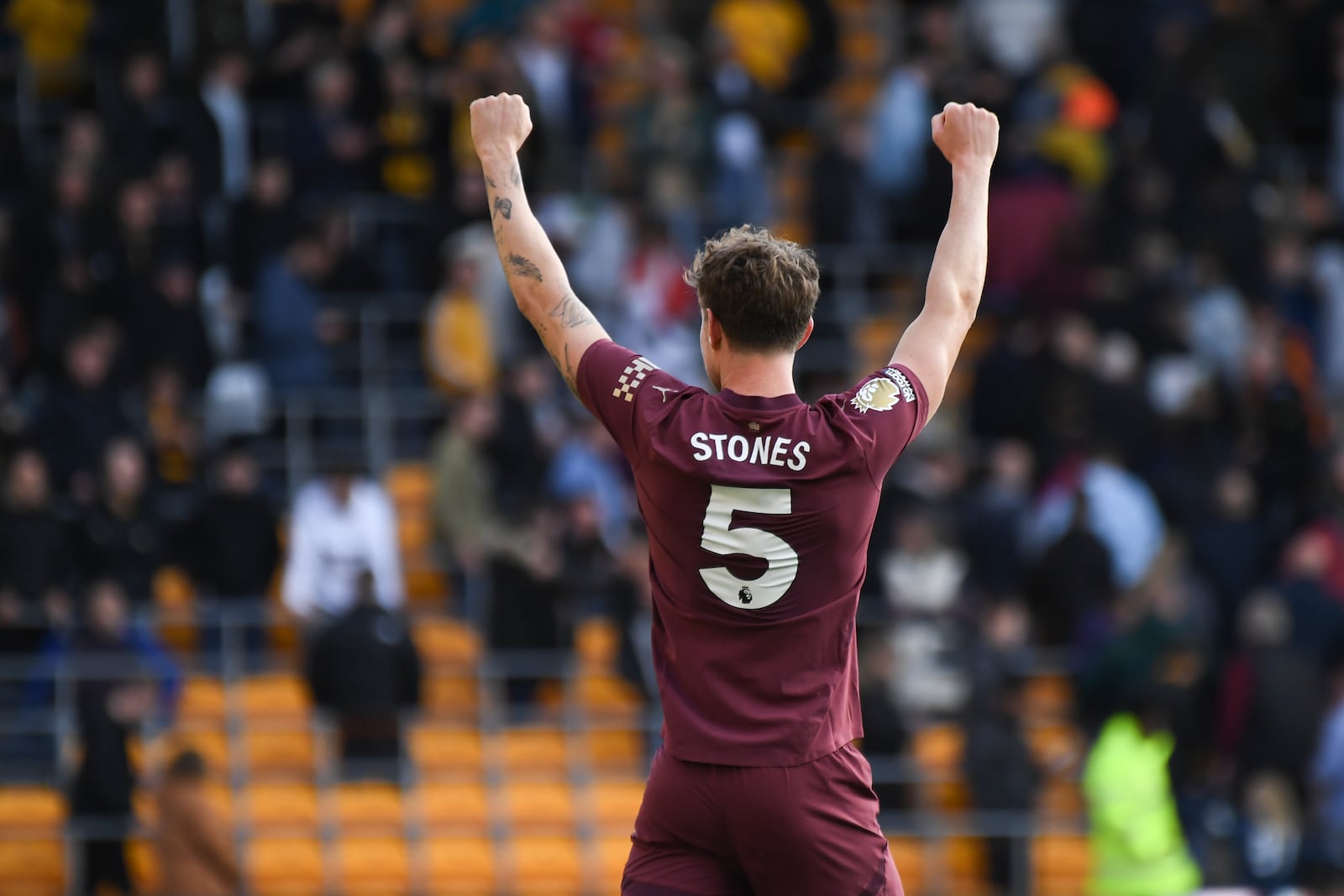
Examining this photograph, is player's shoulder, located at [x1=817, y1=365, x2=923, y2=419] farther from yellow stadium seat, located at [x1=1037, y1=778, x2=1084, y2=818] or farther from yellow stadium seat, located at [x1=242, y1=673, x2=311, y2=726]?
yellow stadium seat, located at [x1=242, y1=673, x2=311, y2=726]

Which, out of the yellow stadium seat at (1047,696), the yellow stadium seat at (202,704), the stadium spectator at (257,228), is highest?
the stadium spectator at (257,228)

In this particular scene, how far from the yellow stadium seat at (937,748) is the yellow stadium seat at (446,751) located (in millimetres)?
A: 2768

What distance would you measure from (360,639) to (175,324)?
307cm

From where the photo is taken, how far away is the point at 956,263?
3996 millimetres

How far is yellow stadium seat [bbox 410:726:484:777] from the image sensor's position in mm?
12461

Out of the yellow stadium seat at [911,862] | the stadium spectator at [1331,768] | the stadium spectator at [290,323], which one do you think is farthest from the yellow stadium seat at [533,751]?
the stadium spectator at [1331,768]

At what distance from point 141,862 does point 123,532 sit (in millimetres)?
2075

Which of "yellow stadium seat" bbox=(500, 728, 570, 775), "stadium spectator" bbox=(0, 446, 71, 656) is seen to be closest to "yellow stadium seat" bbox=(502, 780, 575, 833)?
"yellow stadium seat" bbox=(500, 728, 570, 775)

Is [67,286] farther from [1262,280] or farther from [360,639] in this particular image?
[1262,280]

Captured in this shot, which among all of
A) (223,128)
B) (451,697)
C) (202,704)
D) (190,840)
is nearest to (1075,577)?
(451,697)

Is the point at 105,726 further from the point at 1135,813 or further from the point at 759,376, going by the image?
the point at 759,376

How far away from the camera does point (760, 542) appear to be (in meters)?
3.72

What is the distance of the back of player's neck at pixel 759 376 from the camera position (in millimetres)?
3785

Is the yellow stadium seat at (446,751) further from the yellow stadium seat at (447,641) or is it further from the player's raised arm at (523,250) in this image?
the player's raised arm at (523,250)
